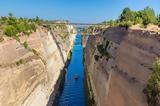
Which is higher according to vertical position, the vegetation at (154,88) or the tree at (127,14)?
the vegetation at (154,88)

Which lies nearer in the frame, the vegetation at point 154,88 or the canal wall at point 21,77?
the vegetation at point 154,88

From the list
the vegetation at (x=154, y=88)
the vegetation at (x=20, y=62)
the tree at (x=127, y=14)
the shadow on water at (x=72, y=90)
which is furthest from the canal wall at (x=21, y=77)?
the tree at (x=127, y=14)

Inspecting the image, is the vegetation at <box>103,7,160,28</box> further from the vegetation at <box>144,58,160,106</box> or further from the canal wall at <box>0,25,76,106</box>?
the vegetation at <box>144,58,160,106</box>

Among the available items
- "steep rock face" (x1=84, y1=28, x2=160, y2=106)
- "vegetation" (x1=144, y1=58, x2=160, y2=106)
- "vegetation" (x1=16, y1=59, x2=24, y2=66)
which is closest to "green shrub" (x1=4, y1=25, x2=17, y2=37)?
"vegetation" (x1=16, y1=59, x2=24, y2=66)

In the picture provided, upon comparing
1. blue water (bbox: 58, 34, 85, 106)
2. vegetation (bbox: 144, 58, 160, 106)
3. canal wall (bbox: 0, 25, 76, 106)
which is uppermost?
vegetation (bbox: 144, 58, 160, 106)

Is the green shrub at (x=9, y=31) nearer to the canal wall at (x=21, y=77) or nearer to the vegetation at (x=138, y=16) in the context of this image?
the canal wall at (x=21, y=77)

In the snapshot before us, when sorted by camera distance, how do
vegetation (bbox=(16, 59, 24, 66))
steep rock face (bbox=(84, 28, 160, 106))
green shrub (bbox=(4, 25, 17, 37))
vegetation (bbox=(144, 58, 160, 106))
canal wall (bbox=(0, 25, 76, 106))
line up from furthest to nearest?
green shrub (bbox=(4, 25, 17, 37)) < vegetation (bbox=(16, 59, 24, 66)) < canal wall (bbox=(0, 25, 76, 106)) < steep rock face (bbox=(84, 28, 160, 106)) < vegetation (bbox=(144, 58, 160, 106))

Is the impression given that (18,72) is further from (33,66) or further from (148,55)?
(148,55)

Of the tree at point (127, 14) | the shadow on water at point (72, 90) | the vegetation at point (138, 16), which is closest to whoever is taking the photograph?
the shadow on water at point (72, 90)

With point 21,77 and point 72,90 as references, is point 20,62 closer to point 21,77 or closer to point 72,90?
point 21,77

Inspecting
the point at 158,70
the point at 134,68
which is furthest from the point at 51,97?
the point at 158,70

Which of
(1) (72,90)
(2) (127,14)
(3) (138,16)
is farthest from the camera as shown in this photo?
(2) (127,14)

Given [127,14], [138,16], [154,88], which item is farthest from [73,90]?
[154,88]
